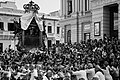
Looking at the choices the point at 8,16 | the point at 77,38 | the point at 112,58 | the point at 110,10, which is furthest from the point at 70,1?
the point at 112,58

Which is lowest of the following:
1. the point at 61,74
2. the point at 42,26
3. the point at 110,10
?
the point at 61,74

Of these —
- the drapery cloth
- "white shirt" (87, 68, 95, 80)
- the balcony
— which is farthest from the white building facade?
"white shirt" (87, 68, 95, 80)

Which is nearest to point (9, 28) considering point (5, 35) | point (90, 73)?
point (5, 35)

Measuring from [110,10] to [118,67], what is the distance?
14566 mm

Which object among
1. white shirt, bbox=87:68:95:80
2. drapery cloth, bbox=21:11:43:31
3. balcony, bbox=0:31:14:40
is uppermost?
drapery cloth, bbox=21:11:43:31

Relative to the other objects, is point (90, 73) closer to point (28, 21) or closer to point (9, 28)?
point (28, 21)

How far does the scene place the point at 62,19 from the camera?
116 feet

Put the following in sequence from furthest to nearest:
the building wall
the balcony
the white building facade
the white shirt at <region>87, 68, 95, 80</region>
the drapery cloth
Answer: the white building facade < the balcony < the building wall < the drapery cloth < the white shirt at <region>87, 68, 95, 80</region>

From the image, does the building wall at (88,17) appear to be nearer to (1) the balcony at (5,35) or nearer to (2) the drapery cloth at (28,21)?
(2) the drapery cloth at (28,21)

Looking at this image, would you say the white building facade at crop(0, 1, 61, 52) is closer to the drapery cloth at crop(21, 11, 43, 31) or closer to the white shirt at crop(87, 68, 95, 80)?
the drapery cloth at crop(21, 11, 43, 31)

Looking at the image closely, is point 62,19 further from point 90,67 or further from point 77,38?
point 90,67

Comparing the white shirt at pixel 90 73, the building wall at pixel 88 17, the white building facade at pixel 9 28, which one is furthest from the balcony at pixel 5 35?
the white shirt at pixel 90 73

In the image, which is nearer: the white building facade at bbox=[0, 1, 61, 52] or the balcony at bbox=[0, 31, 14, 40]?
the balcony at bbox=[0, 31, 14, 40]

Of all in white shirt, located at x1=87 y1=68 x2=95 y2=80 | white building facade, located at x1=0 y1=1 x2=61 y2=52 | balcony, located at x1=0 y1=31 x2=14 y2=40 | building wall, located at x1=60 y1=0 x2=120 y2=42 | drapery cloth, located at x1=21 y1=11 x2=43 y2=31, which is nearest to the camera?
white shirt, located at x1=87 y1=68 x2=95 y2=80
